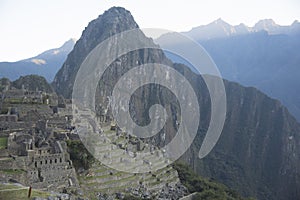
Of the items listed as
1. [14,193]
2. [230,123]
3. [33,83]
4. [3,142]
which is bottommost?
[230,123]

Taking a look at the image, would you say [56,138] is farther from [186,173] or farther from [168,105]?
[168,105]

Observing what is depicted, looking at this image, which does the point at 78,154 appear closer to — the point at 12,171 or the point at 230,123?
the point at 12,171

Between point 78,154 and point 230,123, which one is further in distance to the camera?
point 230,123

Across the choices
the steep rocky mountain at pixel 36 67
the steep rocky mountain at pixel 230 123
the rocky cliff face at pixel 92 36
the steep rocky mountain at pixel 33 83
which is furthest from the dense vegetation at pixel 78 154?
the steep rocky mountain at pixel 36 67

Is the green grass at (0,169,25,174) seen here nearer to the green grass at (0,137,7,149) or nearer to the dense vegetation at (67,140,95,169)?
the green grass at (0,137,7,149)

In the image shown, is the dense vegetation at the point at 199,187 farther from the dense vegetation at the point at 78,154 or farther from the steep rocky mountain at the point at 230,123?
the steep rocky mountain at the point at 230,123

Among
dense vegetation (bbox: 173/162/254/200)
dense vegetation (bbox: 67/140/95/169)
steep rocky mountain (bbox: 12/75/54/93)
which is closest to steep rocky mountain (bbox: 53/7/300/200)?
steep rocky mountain (bbox: 12/75/54/93)

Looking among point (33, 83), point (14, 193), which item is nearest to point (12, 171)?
point (14, 193)
